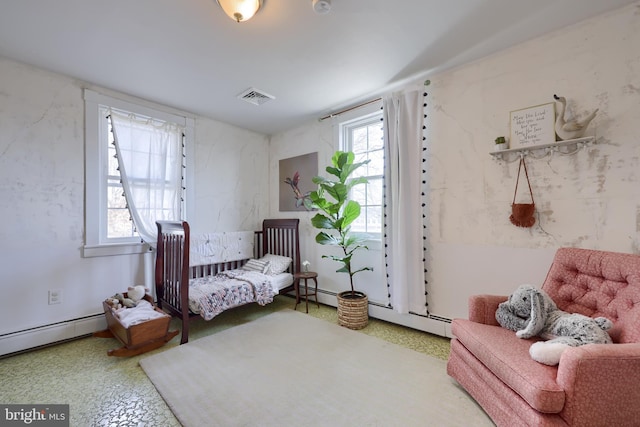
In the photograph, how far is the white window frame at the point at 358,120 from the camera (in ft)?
9.60

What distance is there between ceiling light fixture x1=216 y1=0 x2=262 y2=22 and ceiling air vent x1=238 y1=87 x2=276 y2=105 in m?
1.07

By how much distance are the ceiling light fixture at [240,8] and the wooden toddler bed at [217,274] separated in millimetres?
1552

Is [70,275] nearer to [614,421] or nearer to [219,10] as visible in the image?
[219,10]

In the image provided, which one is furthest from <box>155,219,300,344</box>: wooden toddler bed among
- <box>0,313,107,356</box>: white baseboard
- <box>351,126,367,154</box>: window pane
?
<box>351,126,367,154</box>: window pane

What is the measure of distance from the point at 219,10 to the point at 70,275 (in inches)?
101

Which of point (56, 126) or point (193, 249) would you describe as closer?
point (56, 126)

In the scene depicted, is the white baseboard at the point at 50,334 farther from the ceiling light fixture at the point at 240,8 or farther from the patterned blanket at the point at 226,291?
the ceiling light fixture at the point at 240,8

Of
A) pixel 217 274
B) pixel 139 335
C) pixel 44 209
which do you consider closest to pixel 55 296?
pixel 44 209

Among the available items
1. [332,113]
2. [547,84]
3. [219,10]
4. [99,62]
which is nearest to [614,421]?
[547,84]

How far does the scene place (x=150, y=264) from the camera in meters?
2.94

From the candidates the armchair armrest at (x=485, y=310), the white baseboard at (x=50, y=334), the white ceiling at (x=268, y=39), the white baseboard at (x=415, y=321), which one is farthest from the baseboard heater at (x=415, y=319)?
the white baseboard at (x=50, y=334)

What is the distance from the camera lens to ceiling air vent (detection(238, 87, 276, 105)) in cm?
271

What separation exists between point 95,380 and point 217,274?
1.55 metres

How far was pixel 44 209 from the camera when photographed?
2.33 metres
